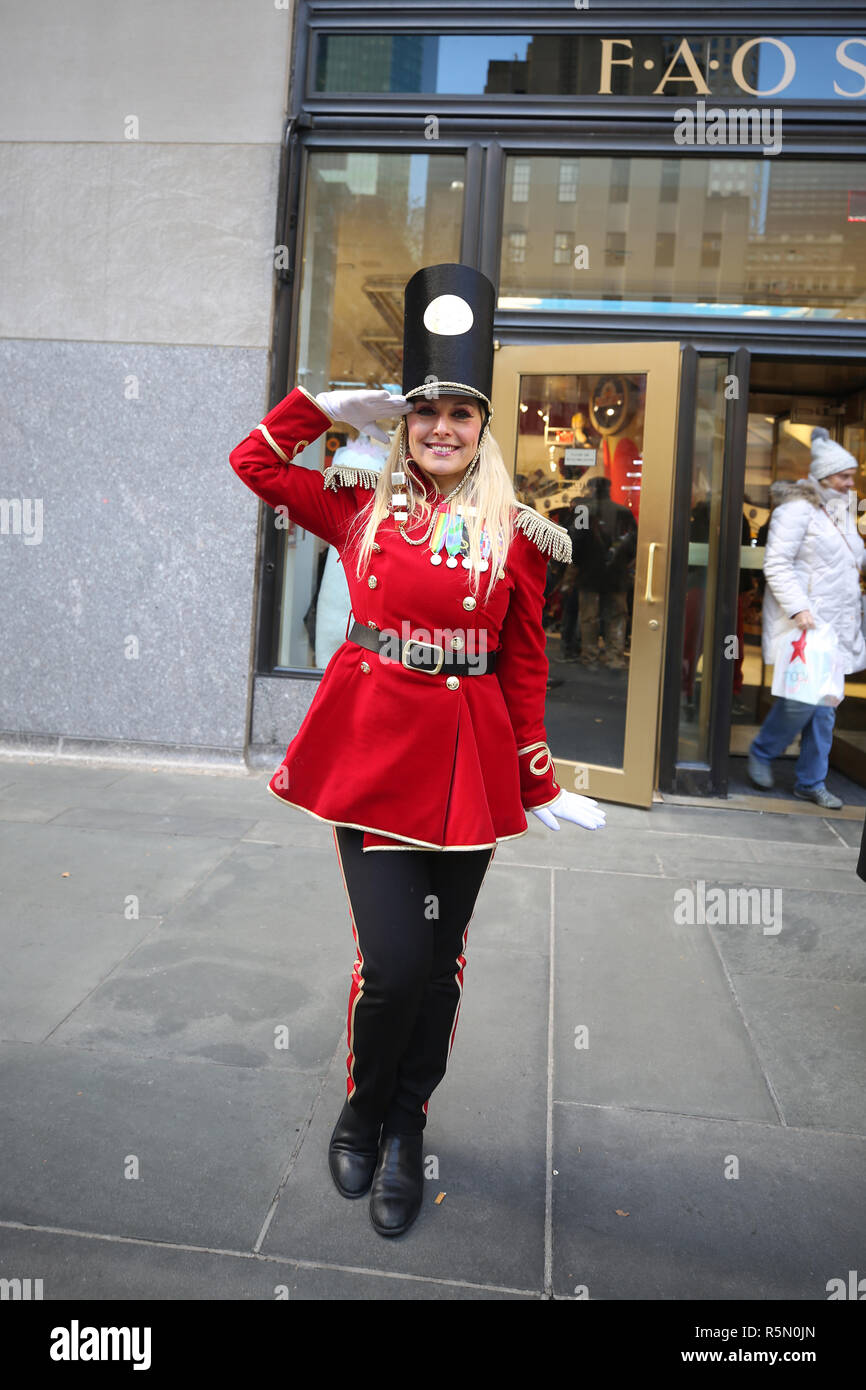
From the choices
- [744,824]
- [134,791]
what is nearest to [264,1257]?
[134,791]

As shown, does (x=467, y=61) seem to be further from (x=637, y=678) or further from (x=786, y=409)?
(x=786, y=409)

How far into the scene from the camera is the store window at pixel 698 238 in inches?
248

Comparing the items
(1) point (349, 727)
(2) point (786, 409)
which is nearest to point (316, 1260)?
(1) point (349, 727)

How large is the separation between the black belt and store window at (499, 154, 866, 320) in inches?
178

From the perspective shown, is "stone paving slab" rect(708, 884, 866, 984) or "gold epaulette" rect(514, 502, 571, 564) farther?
"stone paving slab" rect(708, 884, 866, 984)

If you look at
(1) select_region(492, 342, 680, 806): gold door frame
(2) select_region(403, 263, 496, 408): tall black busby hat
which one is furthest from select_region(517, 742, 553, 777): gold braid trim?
(1) select_region(492, 342, 680, 806): gold door frame

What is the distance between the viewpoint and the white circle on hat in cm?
255

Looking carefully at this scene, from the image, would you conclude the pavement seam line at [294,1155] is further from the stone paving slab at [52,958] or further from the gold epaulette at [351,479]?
the gold epaulette at [351,479]

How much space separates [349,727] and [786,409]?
8379mm

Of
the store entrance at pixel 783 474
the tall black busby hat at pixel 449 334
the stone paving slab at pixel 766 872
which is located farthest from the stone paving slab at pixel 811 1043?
the store entrance at pixel 783 474

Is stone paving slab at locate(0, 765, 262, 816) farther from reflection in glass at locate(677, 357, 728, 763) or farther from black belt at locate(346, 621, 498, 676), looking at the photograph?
black belt at locate(346, 621, 498, 676)

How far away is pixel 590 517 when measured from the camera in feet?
20.6

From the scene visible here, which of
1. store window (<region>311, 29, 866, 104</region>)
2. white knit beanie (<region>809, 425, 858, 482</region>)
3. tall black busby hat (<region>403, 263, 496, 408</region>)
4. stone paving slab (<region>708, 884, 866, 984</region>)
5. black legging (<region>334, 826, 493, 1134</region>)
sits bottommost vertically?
stone paving slab (<region>708, 884, 866, 984</region>)

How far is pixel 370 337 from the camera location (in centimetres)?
668
